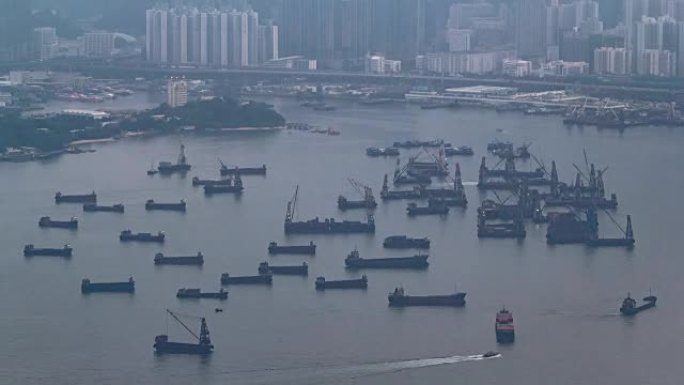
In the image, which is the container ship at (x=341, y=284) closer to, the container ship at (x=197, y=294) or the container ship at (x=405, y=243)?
the container ship at (x=197, y=294)

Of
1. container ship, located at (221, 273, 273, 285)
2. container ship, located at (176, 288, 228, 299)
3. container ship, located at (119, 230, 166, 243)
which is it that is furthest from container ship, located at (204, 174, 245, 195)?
container ship, located at (176, 288, 228, 299)

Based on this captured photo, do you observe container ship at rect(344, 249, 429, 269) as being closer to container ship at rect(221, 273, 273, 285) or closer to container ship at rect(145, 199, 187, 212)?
container ship at rect(221, 273, 273, 285)

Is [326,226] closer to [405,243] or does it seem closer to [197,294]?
[405,243]

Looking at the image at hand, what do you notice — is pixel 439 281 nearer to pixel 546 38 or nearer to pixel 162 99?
pixel 162 99

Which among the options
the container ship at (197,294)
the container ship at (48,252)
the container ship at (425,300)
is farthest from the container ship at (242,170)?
the container ship at (425,300)

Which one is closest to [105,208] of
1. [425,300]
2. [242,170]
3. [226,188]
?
[226,188]
